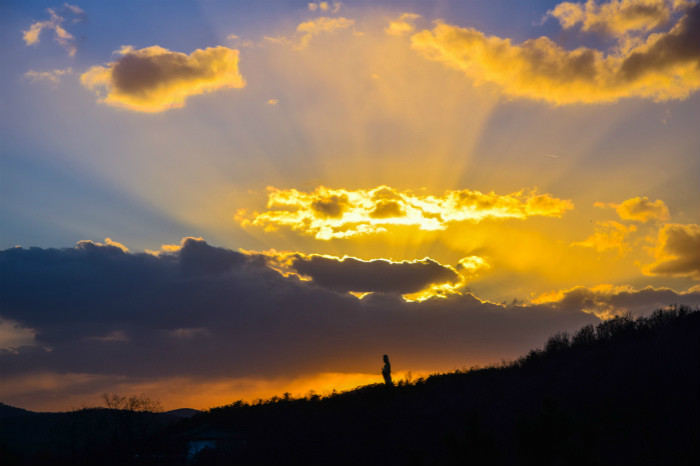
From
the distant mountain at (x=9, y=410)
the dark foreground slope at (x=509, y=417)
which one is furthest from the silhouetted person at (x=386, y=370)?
the distant mountain at (x=9, y=410)

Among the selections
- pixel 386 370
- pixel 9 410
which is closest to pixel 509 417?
pixel 386 370

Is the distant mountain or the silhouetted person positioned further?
the distant mountain

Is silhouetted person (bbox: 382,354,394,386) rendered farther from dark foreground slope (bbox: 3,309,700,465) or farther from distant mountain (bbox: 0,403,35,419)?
distant mountain (bbox: 0,403,35,419)

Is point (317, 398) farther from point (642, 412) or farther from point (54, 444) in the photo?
point (54, 444)

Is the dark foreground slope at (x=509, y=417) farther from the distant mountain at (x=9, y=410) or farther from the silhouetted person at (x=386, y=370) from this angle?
the distant mountain at (x=9, y=410)

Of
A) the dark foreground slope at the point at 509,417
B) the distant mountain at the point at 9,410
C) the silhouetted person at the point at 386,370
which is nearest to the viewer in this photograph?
the dark foreground slope at the point at 509,417

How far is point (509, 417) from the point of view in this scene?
1449 inches

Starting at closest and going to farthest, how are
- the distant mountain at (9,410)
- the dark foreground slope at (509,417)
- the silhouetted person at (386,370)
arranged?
the dark foreground slope at (509,417) < the silhouetted person at (386,370) < the distant mountain at (9,410)

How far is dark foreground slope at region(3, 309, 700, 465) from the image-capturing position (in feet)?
81.5

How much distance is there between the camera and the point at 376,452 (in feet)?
125

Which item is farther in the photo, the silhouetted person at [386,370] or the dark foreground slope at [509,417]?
the silhouetted person at [386,370]

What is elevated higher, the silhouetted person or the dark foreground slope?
the silhouetted person

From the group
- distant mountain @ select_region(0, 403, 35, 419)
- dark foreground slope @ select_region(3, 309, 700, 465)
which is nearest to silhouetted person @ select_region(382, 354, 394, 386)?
dark foreground slope @ select_region(3, 309, 700, 465)

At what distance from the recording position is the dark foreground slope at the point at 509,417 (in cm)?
2484
